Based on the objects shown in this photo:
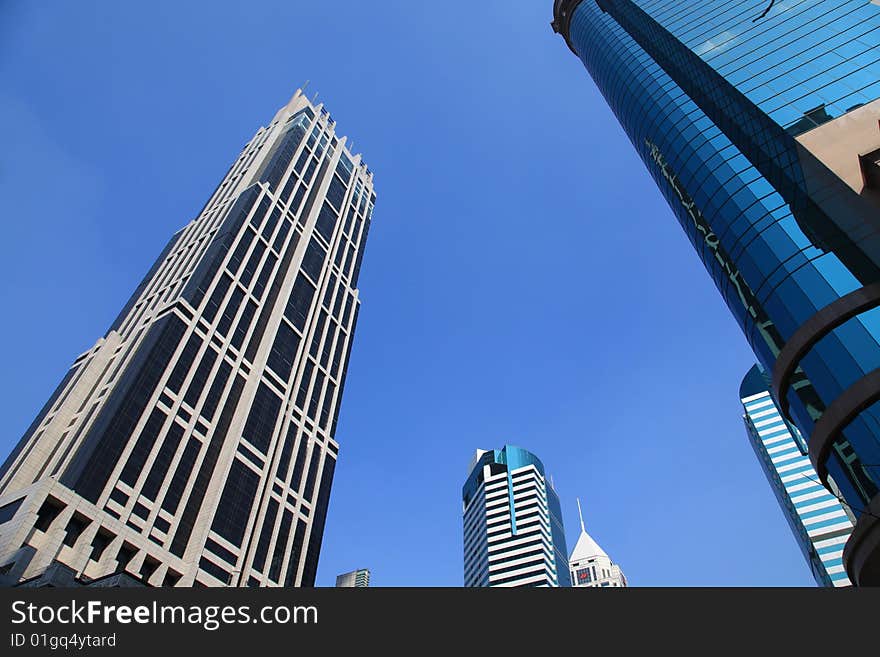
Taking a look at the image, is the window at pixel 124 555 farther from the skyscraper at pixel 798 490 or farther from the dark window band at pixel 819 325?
the skyscraper at pixel 798 490

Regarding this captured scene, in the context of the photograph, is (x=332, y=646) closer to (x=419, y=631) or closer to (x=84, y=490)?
(x=419, y=631)

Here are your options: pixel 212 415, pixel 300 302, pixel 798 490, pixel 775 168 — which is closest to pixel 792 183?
pixel 775 168

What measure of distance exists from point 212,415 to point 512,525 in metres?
92.4

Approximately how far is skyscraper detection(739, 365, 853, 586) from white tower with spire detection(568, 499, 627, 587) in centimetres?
6133

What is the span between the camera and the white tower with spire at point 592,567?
522 ft

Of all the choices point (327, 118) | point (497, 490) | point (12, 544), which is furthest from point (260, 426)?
point (497, 490)

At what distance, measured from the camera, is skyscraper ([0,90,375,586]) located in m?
49.0

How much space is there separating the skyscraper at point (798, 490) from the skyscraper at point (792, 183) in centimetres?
4916

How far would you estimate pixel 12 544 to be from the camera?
138 feet

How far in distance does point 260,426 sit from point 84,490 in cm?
2320

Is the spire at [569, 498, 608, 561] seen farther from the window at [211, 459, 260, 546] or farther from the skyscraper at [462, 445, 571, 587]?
the window at [211, 459, 260, 546]

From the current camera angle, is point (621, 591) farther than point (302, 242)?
No

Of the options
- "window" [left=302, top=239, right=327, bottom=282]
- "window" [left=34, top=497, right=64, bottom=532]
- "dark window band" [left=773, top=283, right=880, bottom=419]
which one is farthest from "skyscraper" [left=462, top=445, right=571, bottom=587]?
"dark window band" [left=773, top=283, right=880, bottom=419]

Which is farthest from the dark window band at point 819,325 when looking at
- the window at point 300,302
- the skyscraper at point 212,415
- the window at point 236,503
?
the window at point 300,302
